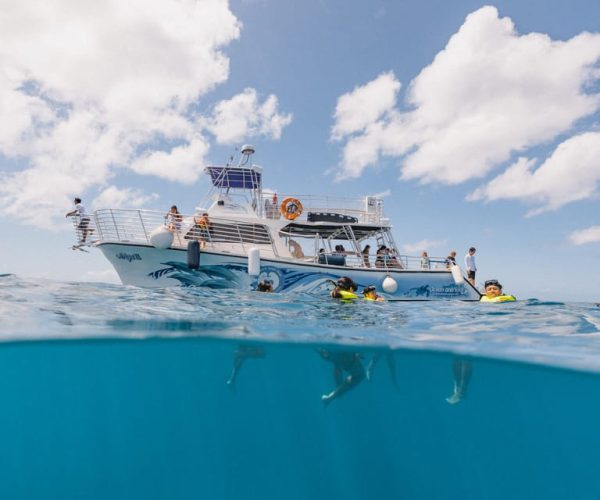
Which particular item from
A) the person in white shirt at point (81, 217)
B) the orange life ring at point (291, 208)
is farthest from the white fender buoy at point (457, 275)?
the person in white shirt at point (81, 217)

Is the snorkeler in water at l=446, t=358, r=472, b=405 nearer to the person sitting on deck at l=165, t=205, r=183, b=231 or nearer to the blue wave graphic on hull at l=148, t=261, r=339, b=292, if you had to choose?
the blue wave graphic on hull at l=148, t=261, r=339, b=292

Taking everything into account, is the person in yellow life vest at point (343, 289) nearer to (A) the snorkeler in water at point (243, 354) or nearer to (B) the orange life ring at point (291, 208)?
(A) the snorkeler in water at point (243, 354)

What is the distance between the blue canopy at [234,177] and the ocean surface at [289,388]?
6200mm

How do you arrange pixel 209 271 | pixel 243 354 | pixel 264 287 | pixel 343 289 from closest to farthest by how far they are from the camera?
1. pixel 343 289
2. pixel 243 354
3. pixel 264 287
4. pixel 209 271

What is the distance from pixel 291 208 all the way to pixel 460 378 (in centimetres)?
863

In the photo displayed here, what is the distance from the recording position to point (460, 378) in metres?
11.1

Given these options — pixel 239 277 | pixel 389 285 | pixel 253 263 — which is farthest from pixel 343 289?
pixel 389 285

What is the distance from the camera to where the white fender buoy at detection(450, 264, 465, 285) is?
14.2 meters

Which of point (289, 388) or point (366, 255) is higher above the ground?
point (366, 255)

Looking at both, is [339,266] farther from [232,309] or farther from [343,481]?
[343,481]

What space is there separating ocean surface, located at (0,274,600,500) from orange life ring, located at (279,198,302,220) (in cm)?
421

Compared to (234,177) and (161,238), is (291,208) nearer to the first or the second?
(234,177)

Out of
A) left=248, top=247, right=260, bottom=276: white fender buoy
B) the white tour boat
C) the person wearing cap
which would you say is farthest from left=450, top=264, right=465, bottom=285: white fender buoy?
left=248, top=247, right=260, bottom=276: white fender buoy

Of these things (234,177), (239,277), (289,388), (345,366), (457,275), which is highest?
(234,177)
